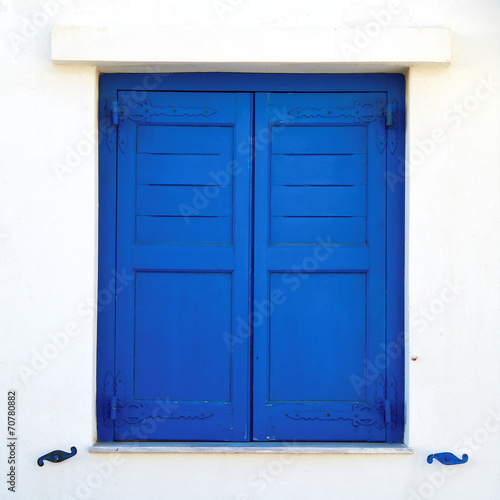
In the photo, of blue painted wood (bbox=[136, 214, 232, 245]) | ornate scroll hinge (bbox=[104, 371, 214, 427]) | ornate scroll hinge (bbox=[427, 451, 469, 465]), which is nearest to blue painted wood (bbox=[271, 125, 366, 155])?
blue painted wood (bbox=[136, 214, 232, 245])

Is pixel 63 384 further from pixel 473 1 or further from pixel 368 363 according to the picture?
pixel 473 1

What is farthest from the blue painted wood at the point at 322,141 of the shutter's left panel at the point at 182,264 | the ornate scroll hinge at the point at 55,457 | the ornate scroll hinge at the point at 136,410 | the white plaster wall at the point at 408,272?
the ornate scroll hinge at the point at 55,457

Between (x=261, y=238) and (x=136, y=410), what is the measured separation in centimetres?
111

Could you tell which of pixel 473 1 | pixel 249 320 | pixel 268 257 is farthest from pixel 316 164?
pixel 473 1

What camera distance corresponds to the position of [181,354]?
345 centimetres

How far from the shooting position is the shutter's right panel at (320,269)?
3.43m

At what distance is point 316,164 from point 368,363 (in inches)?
42.5

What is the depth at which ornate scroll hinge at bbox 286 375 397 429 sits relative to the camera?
342 cm

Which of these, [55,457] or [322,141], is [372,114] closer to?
[322,141]

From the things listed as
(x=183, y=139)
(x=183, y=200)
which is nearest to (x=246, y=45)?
(x=183, y=139)

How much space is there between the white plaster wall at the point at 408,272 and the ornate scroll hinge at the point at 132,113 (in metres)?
0.12

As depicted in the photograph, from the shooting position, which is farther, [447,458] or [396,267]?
[396,267]

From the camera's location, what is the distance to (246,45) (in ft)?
10.8

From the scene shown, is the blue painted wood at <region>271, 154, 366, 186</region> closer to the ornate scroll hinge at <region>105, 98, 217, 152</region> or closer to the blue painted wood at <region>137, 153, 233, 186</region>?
the blue painted wood at <region>137, 153, 233, 186</region>
